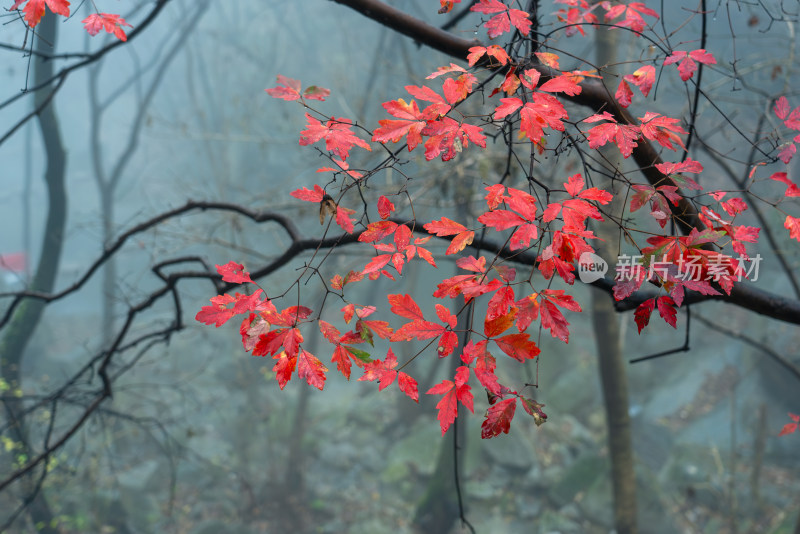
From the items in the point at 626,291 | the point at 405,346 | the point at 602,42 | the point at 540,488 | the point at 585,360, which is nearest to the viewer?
the point at 626,291

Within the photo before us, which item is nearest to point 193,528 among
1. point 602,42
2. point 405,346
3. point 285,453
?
point 285,453

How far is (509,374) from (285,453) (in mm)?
4008

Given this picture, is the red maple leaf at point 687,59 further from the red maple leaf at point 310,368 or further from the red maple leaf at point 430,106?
the red maple leaf at point 310,368

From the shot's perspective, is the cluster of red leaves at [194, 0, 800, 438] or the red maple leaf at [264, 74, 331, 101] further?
the red maple leaf at [264, 74, 331, 101]

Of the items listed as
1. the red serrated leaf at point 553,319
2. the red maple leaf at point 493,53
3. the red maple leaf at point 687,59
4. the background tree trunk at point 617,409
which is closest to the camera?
the red serrated leaf at point 553,319

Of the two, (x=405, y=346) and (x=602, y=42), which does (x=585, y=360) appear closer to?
(x=405, y=346)

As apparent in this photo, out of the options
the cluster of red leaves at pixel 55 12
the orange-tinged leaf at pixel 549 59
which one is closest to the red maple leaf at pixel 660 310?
the orange-tinged leaf at pixel 549 59

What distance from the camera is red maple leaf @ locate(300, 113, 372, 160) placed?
97 centimetres

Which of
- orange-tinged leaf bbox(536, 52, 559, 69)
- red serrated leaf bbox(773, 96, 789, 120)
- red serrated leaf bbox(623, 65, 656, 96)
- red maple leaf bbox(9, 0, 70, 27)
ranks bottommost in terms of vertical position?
orange-tinged leaf bbox(536, 52, 559, 69)

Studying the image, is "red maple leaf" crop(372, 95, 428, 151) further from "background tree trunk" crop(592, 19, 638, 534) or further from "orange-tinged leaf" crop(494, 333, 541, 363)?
"background tree trunk" crop(592, 19, 638, 534)

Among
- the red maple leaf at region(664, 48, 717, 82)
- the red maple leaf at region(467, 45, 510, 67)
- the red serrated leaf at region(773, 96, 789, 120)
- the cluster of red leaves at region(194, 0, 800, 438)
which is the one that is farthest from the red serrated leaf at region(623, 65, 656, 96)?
the red maple leaf at region(467, 45, 510, 67)

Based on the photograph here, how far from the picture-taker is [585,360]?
8102 millimetres

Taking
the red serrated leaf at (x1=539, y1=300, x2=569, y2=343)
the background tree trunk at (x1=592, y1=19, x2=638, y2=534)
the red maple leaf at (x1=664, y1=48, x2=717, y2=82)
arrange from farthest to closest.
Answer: the background tree trunk at (x1=592, y1=19, x2=638, y2=534) < the red maple leaf at (x1=664, y1=48, x2=717, y2=82) < the red serrated leaf at (x1=539, y1=300, x2=569, y2=343)

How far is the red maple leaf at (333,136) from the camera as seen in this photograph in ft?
3.17
